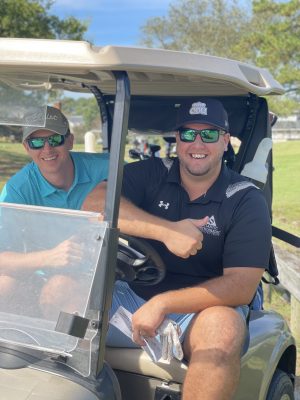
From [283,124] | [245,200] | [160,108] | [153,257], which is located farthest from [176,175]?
[283,124]

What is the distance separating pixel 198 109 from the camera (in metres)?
2.60

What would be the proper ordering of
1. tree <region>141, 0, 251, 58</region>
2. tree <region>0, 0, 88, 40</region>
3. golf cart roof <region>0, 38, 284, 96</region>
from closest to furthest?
golf cart roof <region>0, 38, 284, 96</region> < tree <region>0, 0, 88, 40</region> < tree <region>141, 0, 251, 58</region>

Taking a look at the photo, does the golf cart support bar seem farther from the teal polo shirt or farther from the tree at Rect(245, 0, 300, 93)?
the tree at Rect(245, 0, 300, 93)

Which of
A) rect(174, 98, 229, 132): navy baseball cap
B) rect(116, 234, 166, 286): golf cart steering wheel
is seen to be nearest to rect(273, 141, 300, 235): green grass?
rect(174, 98, 229, 132): navy baseball cap

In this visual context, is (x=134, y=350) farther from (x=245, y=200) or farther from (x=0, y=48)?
(x=0, y=48)

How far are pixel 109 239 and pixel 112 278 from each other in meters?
0.13

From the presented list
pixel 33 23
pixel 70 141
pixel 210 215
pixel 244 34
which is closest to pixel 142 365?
pixel 210 215

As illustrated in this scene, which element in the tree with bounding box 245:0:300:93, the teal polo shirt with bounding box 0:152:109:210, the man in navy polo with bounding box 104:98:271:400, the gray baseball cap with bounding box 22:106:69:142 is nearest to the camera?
the man in navy polo with bounding box 104:98:271:400

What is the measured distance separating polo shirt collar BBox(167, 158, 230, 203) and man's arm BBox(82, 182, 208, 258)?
288 millimetres

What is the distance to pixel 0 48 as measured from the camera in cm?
178

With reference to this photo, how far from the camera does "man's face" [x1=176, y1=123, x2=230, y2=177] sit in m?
2.60

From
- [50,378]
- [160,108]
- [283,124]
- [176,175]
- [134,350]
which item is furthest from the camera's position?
[283,124]

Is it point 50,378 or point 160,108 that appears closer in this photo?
point 50,378

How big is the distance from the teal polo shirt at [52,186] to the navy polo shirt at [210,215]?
0.28 meters
